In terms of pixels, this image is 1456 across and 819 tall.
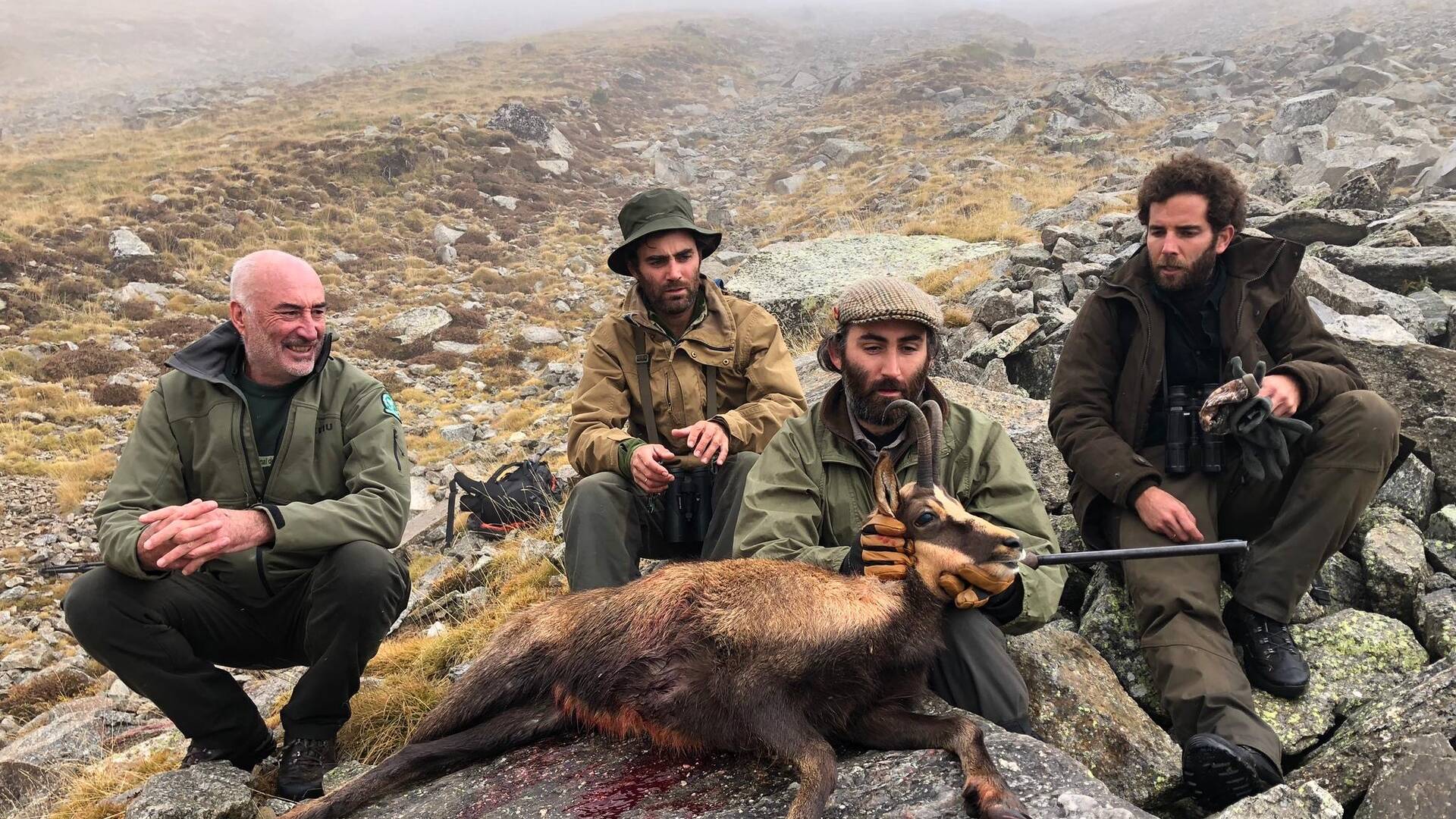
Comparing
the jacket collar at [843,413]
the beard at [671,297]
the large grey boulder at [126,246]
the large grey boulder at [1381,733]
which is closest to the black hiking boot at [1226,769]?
the large grey boulder at [1381,733]

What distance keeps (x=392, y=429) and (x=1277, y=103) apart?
36751mm

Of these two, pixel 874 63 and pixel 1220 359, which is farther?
pixel 874 63

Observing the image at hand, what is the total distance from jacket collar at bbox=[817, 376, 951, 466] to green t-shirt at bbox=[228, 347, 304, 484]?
296 centimetres

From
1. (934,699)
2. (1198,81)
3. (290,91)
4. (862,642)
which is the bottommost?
(934,699)

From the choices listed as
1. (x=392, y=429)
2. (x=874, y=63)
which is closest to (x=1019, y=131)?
(x=874, y=63)

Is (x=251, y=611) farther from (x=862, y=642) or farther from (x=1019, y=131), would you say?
(x=1019, y=131)

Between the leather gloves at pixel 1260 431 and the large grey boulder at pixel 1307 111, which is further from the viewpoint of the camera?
the large grey boulder at pixel 1307 111

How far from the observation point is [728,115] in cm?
4962

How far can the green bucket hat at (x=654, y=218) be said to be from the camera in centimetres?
506

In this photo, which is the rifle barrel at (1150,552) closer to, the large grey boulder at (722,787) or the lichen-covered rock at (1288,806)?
the large grey boulder at (722,787)

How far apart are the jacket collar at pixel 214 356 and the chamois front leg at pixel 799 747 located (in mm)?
3040

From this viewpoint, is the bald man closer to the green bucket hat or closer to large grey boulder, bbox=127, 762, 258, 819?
large grey boulder, bbox=127, 762, 258, 819

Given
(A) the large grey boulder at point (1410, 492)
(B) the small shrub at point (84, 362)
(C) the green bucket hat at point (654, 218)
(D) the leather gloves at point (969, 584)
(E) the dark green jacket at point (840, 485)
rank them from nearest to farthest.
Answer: (D) the leather gloves at point (969, 584)
(E) the dark green jacket at point (840, 485)
(A) the large grey boulder at point (1410, 492)
(C) the green bucket hat at point (654, 218)
(B) the small shrub at point (84, 362)

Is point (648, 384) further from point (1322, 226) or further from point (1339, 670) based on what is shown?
point (1322, 226)
